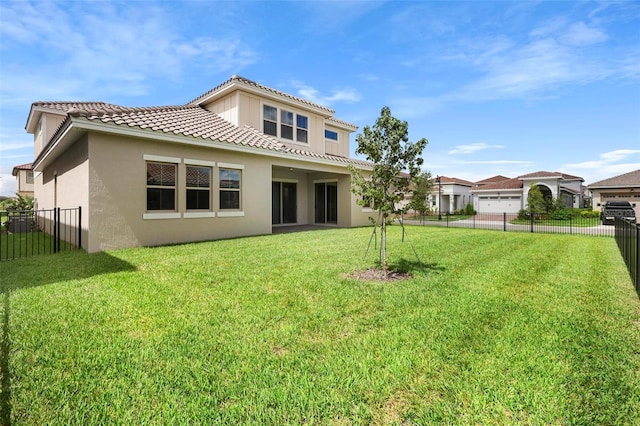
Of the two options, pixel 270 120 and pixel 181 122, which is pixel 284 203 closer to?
pixel 270 120

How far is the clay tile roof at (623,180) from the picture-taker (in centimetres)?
2827

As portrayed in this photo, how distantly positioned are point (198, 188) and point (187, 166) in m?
0.87

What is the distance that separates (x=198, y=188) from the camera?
10.7m

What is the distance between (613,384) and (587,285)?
4088 mm

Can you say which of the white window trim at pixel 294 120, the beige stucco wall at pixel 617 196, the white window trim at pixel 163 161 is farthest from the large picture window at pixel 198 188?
the beige stucco wall at pixel 617 196

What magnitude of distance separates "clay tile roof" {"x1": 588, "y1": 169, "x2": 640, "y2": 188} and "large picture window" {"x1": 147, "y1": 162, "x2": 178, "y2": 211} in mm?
39475

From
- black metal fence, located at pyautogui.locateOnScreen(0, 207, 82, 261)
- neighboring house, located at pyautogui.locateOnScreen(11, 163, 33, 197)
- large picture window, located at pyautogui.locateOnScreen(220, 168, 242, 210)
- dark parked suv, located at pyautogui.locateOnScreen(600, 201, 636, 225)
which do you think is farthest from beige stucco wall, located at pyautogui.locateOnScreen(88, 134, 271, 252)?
neighboring house, located at pyautogui.locateOnScreen(11, 163, 33, 197)

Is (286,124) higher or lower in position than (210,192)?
higher

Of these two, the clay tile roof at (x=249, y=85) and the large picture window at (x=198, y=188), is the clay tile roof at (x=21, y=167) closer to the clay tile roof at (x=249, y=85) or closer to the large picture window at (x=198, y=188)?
the clay tile roof at (x=249, y=85)

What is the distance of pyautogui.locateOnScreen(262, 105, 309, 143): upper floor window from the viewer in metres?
14.7

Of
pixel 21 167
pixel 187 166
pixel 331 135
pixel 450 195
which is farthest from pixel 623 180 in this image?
pixel 21 167

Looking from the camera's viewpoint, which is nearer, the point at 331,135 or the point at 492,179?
the point at 331,135

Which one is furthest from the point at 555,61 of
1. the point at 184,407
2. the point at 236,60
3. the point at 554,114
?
the point at 184,407

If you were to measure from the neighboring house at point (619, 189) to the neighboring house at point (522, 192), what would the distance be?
3070 millimetres
